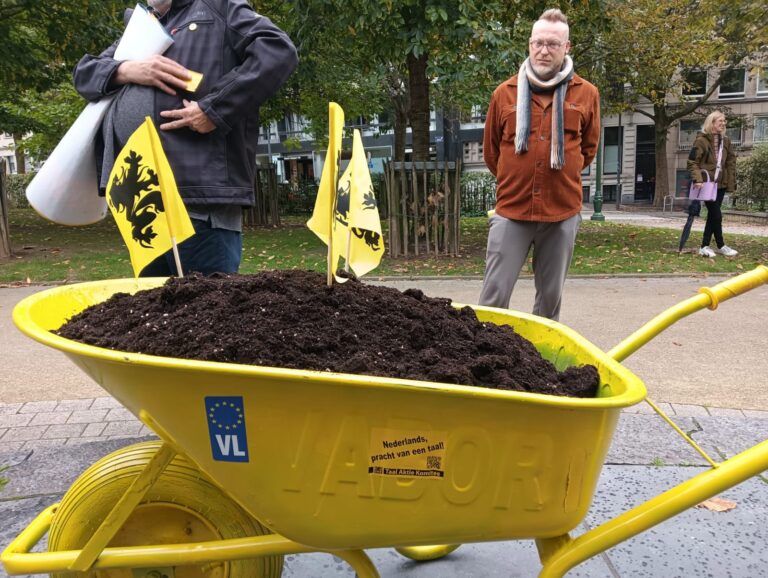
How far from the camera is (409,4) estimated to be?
21.8 feet

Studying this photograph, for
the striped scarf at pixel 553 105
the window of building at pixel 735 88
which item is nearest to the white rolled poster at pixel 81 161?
the striped scarf at pixel 553 105

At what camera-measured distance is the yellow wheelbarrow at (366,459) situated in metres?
1.18

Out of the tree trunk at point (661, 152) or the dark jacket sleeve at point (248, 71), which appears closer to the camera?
the dark jacket sleeve at point (248, 71)

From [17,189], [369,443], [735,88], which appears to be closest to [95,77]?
[369,443]

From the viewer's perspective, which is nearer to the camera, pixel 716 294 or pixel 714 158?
pixel 716 294

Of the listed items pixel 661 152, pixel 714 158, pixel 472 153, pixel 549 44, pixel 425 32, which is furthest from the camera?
pixel 472 153

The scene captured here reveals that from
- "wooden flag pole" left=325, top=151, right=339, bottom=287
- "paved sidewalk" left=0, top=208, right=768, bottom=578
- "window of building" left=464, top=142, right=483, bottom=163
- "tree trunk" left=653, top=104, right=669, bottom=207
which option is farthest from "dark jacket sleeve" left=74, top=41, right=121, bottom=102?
"window of building" left=464, top=142, right=483, bottom=163

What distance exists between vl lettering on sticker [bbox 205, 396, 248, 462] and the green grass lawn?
575cm

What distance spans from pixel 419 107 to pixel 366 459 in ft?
28.8

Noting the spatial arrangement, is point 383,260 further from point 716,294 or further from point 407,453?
point 407,453

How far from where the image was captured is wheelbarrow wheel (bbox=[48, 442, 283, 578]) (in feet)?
5.13

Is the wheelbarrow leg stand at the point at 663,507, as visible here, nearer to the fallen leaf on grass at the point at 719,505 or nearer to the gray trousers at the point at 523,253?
the fallen leaf on grass at the point at 719,505

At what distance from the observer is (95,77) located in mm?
2055

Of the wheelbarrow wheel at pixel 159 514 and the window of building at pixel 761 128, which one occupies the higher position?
the window of building at pixel 761 128
